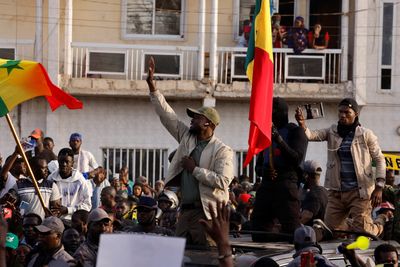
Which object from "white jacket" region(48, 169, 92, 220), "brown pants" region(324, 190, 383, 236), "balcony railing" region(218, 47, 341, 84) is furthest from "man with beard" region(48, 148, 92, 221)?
"balcony railing" region(218, 47, 341, 84)

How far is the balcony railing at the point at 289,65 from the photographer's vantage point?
25.7 metres

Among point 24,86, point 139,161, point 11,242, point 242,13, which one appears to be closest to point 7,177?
point 24,86

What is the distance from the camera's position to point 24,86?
14977 mm

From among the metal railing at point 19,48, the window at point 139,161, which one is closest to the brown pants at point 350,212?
the window at point 139,161

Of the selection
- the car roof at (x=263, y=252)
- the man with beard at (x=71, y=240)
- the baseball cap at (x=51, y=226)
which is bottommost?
the man with beard at (x=71, y=240)

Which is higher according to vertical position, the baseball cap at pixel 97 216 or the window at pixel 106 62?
the window at pixel 106 62

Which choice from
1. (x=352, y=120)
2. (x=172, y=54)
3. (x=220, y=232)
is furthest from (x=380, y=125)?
(x=220, y=232)

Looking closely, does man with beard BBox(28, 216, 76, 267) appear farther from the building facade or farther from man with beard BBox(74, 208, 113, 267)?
the building facade

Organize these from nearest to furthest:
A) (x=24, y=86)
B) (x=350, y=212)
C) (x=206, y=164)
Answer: (x=206, y=164) → (x=350, y=212) → (x=24, y=86)

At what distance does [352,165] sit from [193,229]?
2.02 metres

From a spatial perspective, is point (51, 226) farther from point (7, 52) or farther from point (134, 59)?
point (7, 52)

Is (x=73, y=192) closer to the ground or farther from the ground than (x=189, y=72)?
closer to the ground

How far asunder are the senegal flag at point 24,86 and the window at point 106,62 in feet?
34.3

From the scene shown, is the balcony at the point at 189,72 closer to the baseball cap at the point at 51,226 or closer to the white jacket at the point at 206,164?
the white jacket at the point at 206,164
